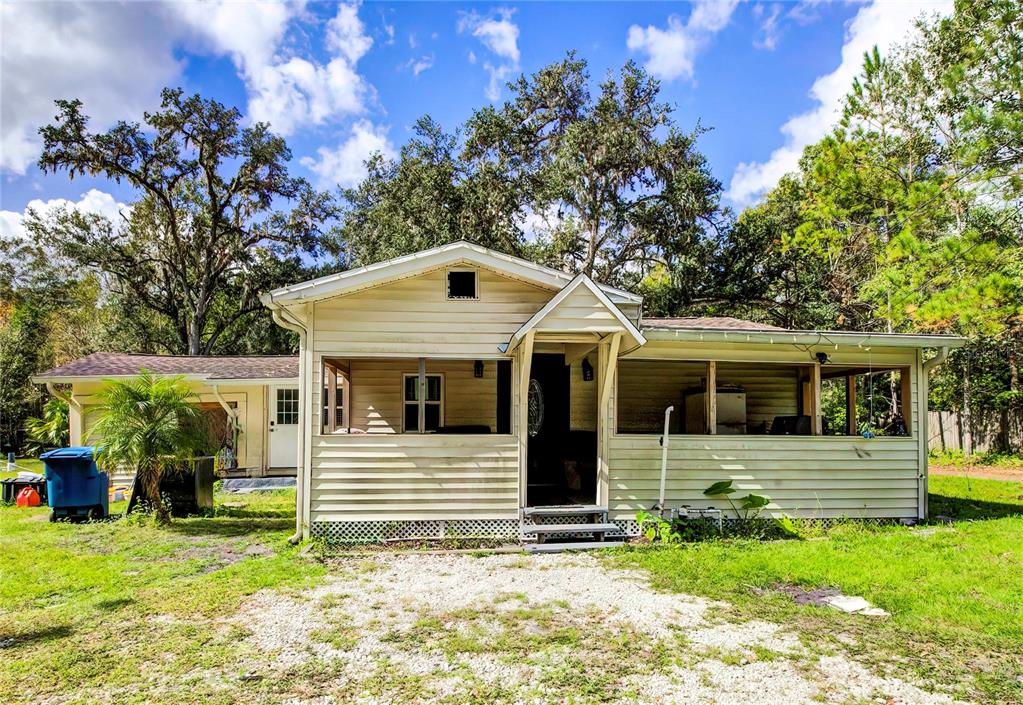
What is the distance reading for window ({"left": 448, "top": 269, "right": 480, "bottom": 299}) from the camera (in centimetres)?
805

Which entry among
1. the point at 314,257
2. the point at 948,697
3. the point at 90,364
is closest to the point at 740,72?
the point at 948,697

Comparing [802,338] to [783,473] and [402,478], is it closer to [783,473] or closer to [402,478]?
[783,473]

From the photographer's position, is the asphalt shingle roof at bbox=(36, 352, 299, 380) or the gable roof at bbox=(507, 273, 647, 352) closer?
the gable roof at bbox=(507, 273, 647, 352)

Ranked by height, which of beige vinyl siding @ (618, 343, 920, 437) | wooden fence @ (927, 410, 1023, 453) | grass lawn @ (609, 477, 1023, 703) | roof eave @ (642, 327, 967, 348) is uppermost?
Result: roof eave @ (642, 327, 967, 348)

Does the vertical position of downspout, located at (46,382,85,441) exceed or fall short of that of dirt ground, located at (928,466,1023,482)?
it exceeds it

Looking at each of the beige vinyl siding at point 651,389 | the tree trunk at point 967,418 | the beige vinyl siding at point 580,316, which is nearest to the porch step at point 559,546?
the beige vinyl siding at point 580,316

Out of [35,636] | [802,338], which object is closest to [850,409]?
[802,338]

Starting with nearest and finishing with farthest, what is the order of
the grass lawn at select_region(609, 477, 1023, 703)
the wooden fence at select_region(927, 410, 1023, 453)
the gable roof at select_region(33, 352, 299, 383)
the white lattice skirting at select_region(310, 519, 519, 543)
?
the grass lawn at select_region(609, 477, 1023, 703), the white lattice skirting at select_region(310, 519, 519, 543), the gable roof at select_region(33, 352, 299, 383), the wooden fence at select_region(927, 410, 1023, 453)

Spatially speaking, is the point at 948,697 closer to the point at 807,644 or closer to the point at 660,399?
the point at 807,644

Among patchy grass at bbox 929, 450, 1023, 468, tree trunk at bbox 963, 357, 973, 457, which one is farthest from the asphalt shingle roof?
tree trunk at bbox 963, 357, 973, 457

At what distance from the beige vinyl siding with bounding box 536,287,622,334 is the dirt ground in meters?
11.6

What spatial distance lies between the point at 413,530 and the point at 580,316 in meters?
3.29

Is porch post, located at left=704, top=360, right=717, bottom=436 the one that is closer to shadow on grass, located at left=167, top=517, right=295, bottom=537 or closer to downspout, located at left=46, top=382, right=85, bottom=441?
shadow on grass, located at left=167, top=517, right=295, bottom=537

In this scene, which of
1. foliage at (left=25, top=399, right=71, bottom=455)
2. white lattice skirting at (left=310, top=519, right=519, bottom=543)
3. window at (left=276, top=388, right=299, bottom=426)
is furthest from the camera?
foliage at (left=25, top=399, right=71, bottom=455)
